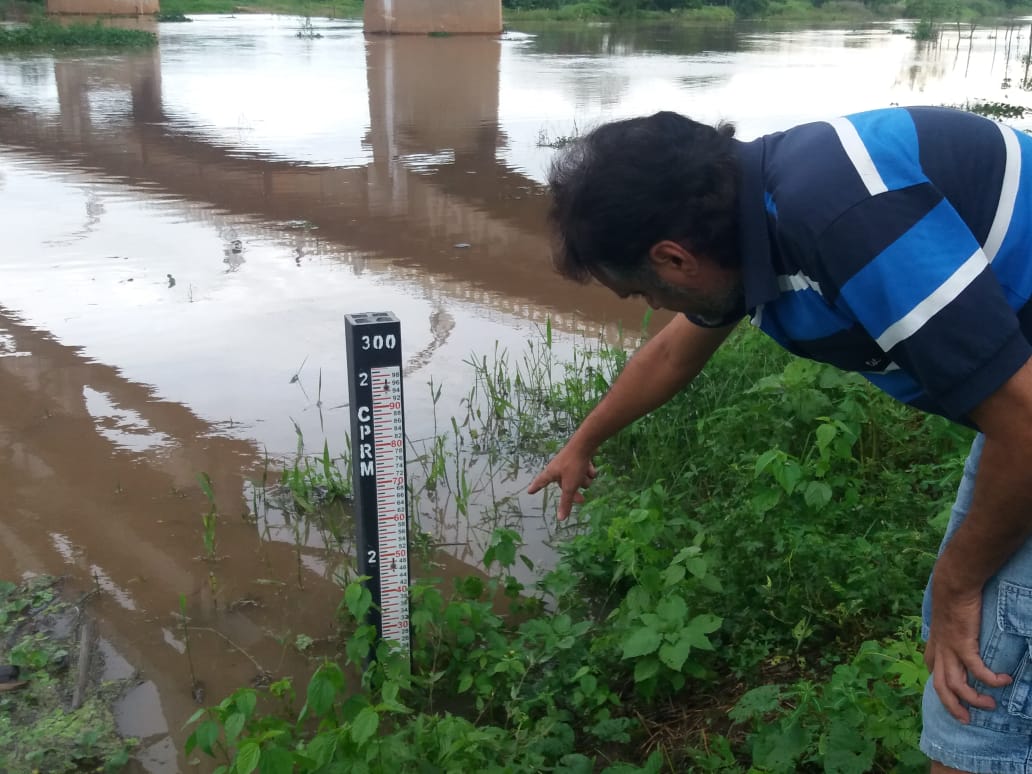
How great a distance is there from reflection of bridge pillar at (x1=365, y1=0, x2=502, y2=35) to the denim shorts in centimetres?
3158

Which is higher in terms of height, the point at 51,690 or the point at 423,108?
the point at 423,108

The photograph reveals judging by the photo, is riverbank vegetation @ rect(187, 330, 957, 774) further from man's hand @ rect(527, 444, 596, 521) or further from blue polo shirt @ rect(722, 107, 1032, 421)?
blue polo shirt @ rect(722, 107, 1032, 421)

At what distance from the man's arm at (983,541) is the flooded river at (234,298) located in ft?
7.46

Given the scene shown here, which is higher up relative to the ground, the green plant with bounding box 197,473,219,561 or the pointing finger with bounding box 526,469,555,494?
the pointing finger with bounding box 526,469,555,494

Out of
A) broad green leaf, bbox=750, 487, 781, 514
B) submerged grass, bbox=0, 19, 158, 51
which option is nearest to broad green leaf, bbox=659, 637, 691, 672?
broad green leaf, bbox=750, 487, 781, 514

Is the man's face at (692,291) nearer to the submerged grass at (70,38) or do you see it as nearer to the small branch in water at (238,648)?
the small branch in water at (238,648)

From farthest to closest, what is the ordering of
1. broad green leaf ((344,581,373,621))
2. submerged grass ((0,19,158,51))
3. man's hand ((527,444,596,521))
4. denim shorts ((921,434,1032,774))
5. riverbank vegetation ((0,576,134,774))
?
submerged grass ((0,19,158,51))
riverbank vegetation ((0,576,134,774))
broad green leaf ((344,581,373,621))
man's hand ((527,444,596,521))
denim shorts ((921,434,1032,774))

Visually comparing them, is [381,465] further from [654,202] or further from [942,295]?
[942,295]

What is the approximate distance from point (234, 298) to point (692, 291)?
5643 mm

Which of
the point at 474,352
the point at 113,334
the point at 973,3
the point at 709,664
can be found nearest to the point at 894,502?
the point at 709,664

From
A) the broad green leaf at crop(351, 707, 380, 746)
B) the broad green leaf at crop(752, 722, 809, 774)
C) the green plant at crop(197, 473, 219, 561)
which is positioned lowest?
the green plant at crop(197, 473, 219, 561)

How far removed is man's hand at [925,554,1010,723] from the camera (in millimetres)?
1755

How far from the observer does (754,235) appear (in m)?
1.70

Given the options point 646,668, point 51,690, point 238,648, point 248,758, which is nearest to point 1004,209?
point 646,668
